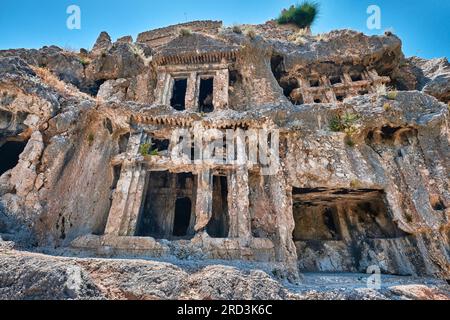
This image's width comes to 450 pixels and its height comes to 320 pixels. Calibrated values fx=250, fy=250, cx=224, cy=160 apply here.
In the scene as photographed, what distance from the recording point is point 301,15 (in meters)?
24.0

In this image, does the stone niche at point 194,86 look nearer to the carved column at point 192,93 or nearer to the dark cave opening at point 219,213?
the carved column at point 192,93

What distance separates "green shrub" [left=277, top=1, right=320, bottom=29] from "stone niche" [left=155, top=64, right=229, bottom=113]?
1272 centimetres

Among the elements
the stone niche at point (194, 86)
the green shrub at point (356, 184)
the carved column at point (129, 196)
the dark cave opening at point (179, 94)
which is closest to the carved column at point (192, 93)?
the stone niche at point (194, 86)

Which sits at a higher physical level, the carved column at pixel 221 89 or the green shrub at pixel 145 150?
the carved column at pixel 221 89

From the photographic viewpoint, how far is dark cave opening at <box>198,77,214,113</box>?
1689cm

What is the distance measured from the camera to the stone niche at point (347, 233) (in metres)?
9.27

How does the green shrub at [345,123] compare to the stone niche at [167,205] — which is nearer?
the green shrub at [345,123]

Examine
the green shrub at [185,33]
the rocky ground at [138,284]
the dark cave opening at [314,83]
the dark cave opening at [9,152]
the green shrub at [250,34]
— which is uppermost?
the green shrub at [185,33]

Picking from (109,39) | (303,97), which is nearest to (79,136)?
(303,97)

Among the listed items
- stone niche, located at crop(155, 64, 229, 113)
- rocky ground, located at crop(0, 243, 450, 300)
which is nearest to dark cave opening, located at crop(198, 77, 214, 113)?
stone niche, located at crop(155, 64, 229, 113)

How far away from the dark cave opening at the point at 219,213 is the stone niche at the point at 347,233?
10.7 feet

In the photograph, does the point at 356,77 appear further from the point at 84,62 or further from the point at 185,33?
the point at 84,62

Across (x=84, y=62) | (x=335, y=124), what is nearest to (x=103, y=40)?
(x=84, y=62)
